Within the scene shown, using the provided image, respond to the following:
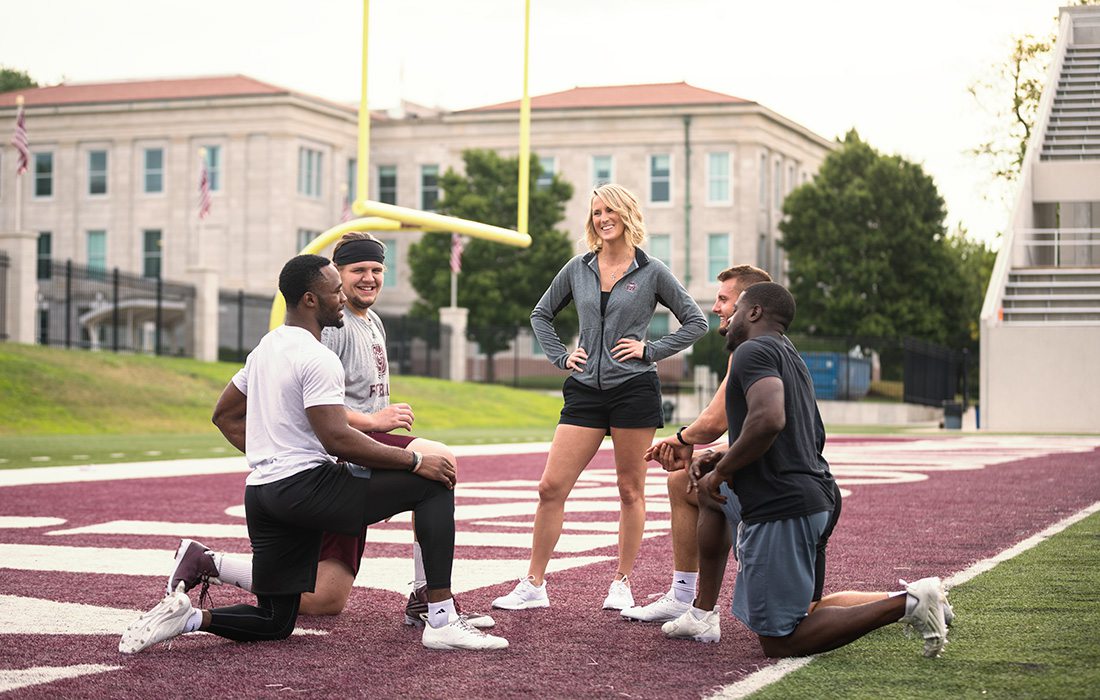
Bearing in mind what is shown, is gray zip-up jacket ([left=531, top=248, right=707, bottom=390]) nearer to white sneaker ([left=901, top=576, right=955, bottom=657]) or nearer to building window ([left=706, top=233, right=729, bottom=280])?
white sneaker ([left=901, top=576, right=955, bottom=657])

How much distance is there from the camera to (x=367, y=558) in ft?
28.0

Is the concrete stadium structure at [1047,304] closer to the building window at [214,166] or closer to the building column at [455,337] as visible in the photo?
the building column at [455,337]

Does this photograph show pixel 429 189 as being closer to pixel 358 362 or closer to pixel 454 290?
pixel 454 290

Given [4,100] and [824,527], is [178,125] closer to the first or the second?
[4,100]

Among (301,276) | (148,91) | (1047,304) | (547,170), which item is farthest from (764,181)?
(301,276)

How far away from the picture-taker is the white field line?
4922 mm

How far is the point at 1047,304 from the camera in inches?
1253

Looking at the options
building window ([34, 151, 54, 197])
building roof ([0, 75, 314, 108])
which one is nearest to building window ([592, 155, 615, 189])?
building roof ([0, 75, 314, 108])

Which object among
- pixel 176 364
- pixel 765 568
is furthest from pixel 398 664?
pixel 176 364

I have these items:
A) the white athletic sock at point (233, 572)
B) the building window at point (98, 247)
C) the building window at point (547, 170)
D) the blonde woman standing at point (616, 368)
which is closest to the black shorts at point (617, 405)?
the blonde woman standing at point (616, 368)

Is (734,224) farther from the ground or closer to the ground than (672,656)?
farther from the ground

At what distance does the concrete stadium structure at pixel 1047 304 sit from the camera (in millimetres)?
29750

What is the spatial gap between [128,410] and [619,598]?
2346 cm

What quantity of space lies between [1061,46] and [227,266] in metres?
32.7
